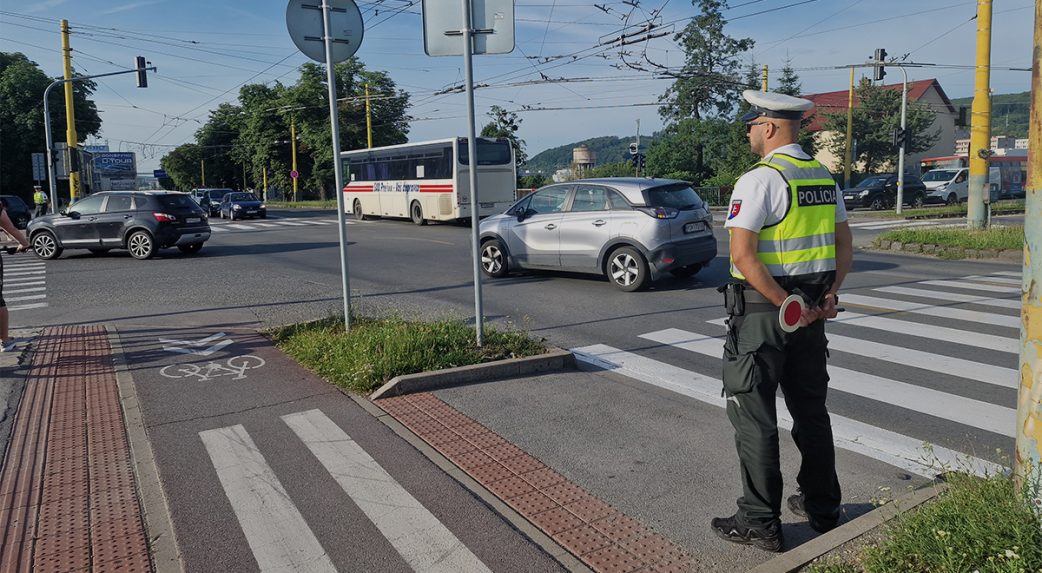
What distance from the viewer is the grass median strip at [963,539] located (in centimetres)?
263

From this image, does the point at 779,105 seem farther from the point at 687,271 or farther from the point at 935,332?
the point at 687,271

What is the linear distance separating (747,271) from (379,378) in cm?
358

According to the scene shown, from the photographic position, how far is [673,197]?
11.5 meters

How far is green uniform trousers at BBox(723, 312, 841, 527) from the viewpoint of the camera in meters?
3.36

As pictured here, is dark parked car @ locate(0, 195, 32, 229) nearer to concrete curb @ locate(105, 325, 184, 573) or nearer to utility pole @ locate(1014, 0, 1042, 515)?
concrete curb @ locate(105, 325, 184, 573)

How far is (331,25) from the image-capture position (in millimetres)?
7582

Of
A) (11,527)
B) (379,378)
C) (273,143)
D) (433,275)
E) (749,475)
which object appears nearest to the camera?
(749,475)

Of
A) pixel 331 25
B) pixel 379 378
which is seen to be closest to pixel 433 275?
pixel 331 25

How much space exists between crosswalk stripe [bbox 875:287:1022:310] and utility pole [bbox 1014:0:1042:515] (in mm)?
7575

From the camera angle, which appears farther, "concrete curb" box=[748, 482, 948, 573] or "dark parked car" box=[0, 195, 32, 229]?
"dark parked car" box=[0, 195, 32, 229]

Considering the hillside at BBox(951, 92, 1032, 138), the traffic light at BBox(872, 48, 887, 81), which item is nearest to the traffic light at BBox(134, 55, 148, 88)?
the traffic light at BBox(872, 48, 887, 81)

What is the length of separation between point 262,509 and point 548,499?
1.49 m

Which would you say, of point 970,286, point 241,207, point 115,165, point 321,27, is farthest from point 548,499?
point 115,165

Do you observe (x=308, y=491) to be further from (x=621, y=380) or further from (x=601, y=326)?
(x=601, y=326)
